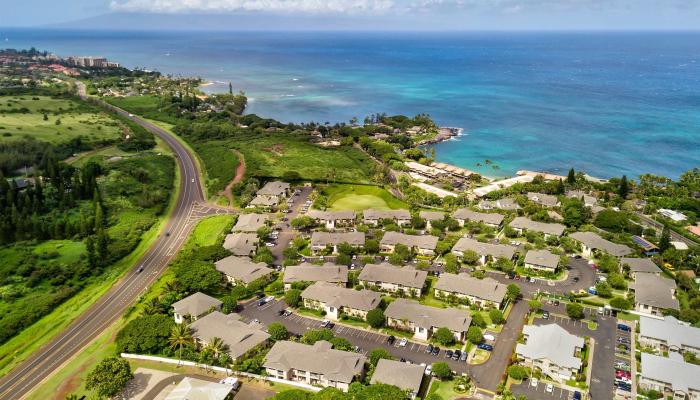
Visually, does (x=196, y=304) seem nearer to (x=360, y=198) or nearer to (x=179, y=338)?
(x=179, y=338)

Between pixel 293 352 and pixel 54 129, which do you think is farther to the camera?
pixel 54 129

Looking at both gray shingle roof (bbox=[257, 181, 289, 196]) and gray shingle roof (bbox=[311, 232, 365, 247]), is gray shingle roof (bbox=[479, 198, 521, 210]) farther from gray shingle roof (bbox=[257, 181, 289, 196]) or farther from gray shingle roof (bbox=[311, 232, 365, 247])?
gray shingle roof (bbox=[257, 181, 289, 196])

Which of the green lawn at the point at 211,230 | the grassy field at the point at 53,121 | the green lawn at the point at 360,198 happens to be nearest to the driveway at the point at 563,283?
the green lawn at the point at 360,198

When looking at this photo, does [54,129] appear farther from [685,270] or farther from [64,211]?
[685,270]

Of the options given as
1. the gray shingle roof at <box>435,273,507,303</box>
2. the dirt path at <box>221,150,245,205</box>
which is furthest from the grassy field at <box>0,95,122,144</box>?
the gray shingle roof at <box>435,273,507,303</box>

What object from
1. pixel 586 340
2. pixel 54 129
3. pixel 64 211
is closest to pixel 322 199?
pixel 64 211

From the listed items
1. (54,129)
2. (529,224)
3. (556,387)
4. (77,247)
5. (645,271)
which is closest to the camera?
(556,387)
